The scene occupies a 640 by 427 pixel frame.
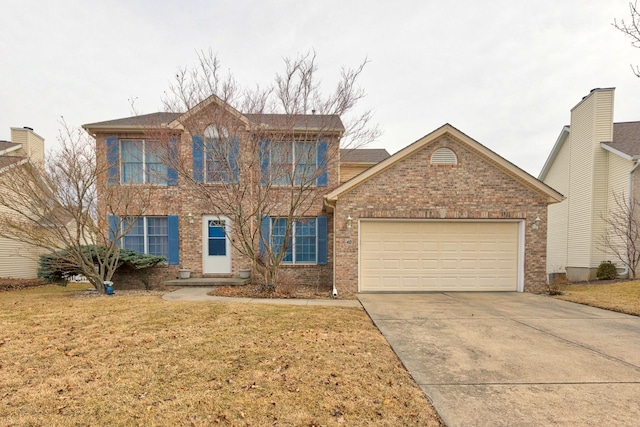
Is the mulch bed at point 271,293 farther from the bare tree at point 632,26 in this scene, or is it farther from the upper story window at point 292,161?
the bare tree at point 632,26

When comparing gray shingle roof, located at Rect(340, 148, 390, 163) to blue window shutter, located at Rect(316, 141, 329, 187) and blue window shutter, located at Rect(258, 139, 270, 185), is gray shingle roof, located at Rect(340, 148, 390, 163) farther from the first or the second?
blue window shutter, located at Rect(258, 139, 270, 185)

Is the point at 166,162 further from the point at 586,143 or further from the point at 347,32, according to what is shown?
the point at 586,143

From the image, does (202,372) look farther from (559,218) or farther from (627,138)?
(627,138)

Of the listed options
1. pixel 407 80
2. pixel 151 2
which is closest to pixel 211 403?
pixel 151 2

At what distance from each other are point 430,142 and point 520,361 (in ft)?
22.8

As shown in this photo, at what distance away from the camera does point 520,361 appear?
4.05m

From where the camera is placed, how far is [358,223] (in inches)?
369

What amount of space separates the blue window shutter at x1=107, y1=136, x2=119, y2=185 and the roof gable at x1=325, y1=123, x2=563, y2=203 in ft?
24.9

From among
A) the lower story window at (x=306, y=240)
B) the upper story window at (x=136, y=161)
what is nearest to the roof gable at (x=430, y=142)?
the lower story window at (x=306, y=240)

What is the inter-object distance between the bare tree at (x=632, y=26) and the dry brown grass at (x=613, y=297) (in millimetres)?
5382

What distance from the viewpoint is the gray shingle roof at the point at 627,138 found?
1252 cm

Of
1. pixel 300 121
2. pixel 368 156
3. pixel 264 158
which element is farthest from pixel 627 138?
pixel 264 158

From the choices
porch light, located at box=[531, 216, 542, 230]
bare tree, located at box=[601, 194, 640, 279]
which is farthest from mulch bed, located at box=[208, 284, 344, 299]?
bare tree, located at box=[601, 194, 640, 279]

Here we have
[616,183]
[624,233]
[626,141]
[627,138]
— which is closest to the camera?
[624,233]
